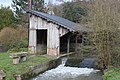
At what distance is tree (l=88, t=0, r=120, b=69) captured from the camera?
1448 cm

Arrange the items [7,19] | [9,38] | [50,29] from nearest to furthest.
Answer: [50,29] < [9,38] < [7,19]

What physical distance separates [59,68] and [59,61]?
1.78 meters

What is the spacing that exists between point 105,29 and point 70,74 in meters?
3.90

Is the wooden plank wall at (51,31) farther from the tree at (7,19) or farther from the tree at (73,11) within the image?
the tree at (73,11)

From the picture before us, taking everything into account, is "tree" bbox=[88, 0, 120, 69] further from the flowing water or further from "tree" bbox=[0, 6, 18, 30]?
"tree" bbox=[0, 6, 18, 30]

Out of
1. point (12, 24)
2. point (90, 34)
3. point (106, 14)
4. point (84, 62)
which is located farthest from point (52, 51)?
point (12, 24)

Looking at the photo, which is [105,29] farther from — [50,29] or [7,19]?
[7,19]

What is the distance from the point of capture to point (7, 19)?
123 ft

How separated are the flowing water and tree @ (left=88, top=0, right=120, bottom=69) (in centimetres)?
127

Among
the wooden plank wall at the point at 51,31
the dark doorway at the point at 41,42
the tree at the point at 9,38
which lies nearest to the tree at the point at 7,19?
the tree at the point at 9,38

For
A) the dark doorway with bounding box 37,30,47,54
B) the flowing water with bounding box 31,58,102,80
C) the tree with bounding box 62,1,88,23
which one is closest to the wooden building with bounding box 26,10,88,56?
the dark doorway with bounding box 37,30,47,54

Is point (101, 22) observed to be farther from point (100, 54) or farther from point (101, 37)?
point (100, 54)

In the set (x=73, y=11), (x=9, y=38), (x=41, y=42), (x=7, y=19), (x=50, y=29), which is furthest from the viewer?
(x=73, y=11)

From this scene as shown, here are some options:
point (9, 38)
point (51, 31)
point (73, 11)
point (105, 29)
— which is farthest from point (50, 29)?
point (73, 11)
